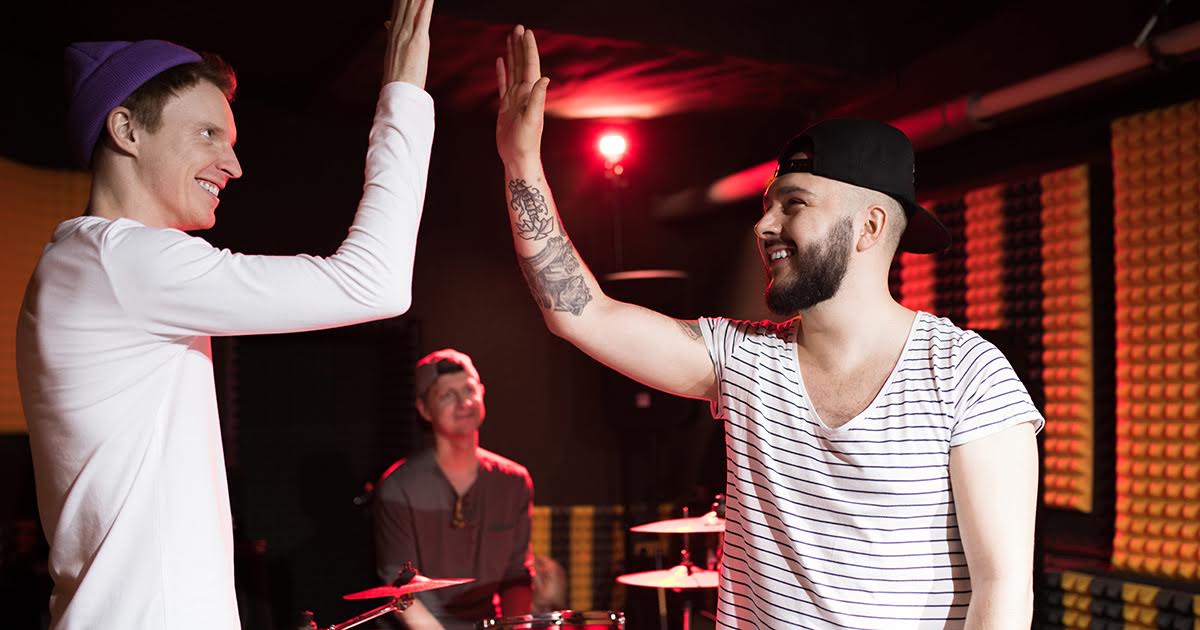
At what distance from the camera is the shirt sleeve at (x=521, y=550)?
4.89 meters

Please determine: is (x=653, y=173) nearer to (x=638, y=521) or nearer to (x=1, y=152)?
(x=638, y=521)

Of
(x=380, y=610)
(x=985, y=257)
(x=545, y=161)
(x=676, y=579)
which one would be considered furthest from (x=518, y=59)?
(x=545, y=161)

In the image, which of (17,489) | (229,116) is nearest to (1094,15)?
(229,116)

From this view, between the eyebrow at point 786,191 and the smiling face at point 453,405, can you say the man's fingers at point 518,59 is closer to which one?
the eyebrow at point 786,191

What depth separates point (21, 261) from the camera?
18.9 feet

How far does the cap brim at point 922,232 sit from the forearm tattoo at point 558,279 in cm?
72

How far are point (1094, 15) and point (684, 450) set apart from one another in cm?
404

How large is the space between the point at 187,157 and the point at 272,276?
13.5 inches

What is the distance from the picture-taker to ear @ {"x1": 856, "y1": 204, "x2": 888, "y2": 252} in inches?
88.7

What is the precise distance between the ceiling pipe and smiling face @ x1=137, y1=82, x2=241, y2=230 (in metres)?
3.42

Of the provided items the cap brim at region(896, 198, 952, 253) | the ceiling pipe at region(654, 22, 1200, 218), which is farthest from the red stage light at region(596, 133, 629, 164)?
the cap brim at region(896, 198, 952, 253)

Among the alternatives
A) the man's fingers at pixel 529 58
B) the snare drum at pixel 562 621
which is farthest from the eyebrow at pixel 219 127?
the snare drum at pixel 562 621

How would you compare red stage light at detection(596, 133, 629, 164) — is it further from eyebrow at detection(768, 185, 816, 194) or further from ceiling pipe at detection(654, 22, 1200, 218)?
eyebrow at detection(768, 185, 816, 194)

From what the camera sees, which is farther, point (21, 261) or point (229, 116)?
point (21, 261)
